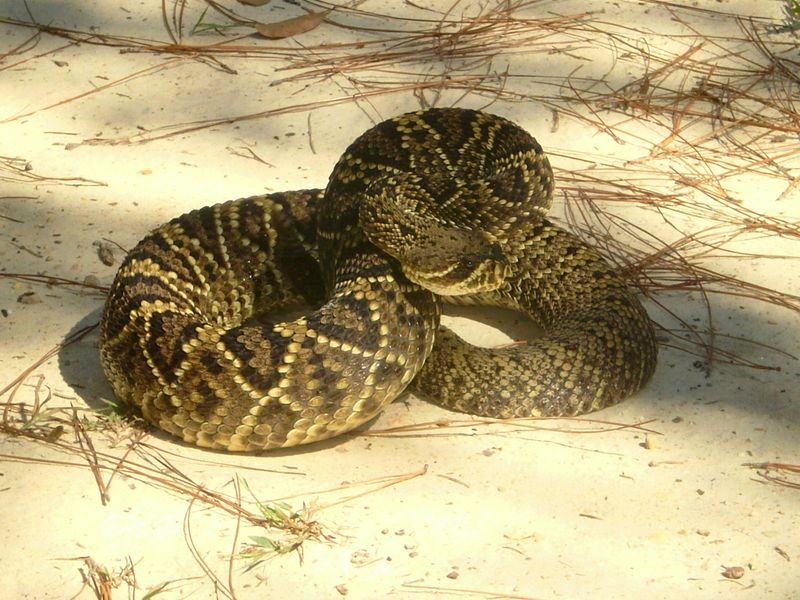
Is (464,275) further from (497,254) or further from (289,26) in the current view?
(289,26)

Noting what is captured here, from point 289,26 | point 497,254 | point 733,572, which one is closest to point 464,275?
point 497,254

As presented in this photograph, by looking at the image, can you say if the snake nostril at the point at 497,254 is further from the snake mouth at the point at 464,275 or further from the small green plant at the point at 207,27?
the small green plant at the point at 207,27

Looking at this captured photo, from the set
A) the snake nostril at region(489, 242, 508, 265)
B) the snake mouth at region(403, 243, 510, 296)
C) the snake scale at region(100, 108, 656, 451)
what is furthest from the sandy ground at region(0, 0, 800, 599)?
the snake nostril at region(489, 242, 508, 265)

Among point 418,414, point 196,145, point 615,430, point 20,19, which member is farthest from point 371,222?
point 20,19

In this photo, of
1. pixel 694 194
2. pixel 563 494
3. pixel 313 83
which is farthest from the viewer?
pixel 313 83

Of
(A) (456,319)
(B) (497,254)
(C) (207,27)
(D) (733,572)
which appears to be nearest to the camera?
(D) (733,572)

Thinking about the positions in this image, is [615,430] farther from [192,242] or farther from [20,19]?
[20,19]
